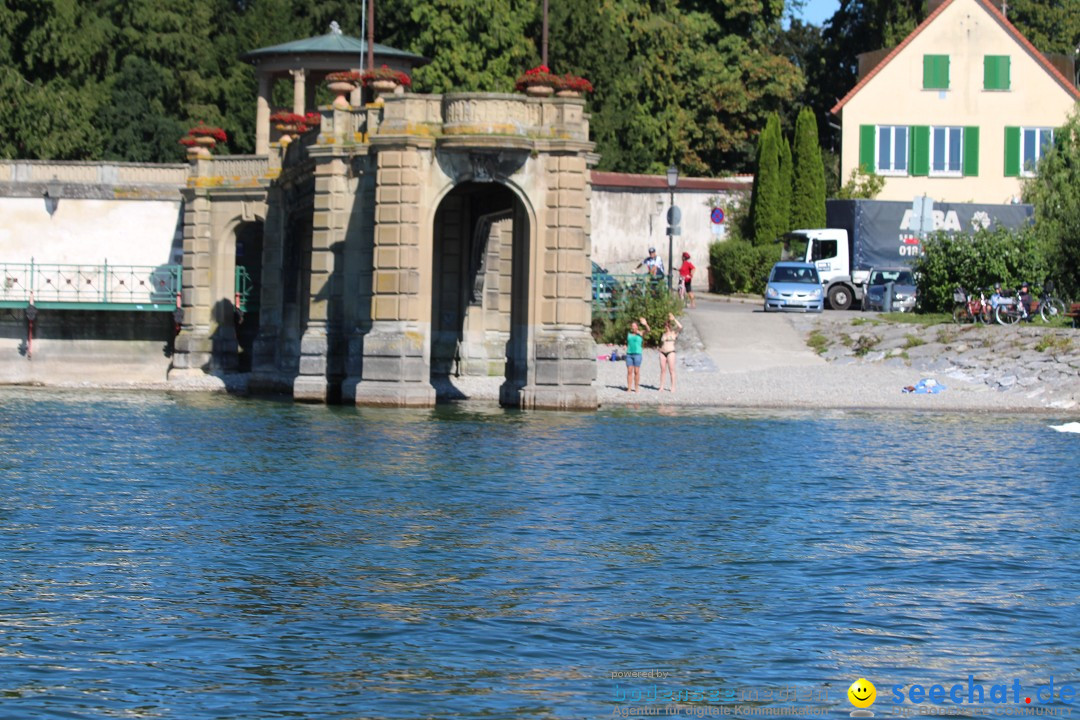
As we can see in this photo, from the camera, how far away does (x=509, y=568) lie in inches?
757

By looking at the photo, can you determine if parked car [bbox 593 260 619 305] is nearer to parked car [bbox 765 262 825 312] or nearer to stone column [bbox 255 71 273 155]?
parked car [bbox 765 262 825 312]

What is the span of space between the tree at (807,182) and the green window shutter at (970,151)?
5.40 meters

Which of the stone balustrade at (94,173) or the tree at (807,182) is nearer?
the stone balustrade at (94,173)

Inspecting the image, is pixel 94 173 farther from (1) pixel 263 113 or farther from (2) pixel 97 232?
(1) pixel 263 113

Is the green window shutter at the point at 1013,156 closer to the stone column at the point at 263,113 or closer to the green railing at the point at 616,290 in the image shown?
the green railing at the point at 616,290

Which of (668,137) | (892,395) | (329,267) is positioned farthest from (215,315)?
(668,137)

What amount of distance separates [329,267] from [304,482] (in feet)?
48.0

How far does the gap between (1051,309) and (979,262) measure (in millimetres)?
2365

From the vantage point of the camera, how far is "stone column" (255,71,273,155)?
5559 cm

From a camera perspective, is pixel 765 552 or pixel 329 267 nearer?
pixel 765 552

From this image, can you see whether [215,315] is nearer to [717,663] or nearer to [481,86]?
[481,86]

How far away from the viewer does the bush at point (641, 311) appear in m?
46.5

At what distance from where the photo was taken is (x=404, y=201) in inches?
1469

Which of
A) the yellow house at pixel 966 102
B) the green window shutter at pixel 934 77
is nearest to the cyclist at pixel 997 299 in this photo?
the yellow house at pixel 966 102
